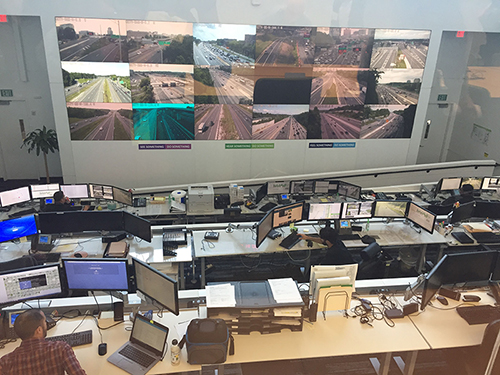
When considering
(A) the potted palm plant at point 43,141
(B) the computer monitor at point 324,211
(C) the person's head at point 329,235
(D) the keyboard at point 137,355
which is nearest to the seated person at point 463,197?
(B) the computer monitor at point 324,211

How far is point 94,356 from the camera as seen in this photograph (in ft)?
9.41

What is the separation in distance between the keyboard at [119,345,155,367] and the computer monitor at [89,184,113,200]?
326 centimetres

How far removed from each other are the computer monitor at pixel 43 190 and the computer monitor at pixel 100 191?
1.55 feet

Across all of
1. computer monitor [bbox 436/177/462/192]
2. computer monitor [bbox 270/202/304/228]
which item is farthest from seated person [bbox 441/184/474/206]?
computer monitor [bbox 270/202/304/228]

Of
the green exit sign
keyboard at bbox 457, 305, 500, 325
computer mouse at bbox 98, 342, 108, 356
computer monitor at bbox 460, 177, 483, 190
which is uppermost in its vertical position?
the green exit sign

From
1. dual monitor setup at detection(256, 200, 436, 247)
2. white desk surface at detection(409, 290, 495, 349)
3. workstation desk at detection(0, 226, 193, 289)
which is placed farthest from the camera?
dual monitor setup at detection(256, 200, 436, 247)

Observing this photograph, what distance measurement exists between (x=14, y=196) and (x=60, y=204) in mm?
827

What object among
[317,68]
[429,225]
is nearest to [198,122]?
[317,68]

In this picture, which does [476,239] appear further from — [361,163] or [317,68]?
[317,68]

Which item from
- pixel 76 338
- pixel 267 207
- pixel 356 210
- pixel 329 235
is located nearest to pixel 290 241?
pixel 329 235

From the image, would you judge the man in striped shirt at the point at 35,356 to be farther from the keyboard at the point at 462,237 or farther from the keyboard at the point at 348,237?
the keyboard at the point at 462,237

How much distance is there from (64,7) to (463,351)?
6.96m

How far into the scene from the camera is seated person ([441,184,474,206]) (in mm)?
6219

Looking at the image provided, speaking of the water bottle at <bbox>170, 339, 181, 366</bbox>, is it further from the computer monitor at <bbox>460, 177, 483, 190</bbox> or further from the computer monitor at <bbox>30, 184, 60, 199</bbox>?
the computer monitor at <bbox>460, 177, 483, 190</bbox>
